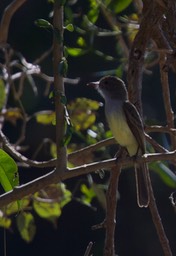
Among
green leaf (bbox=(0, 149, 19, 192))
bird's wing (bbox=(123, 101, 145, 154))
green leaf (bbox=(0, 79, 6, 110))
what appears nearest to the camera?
green leaf (bbox=(0, 149, 19, 192))

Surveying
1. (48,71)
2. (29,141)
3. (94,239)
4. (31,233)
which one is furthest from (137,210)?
(31,233)

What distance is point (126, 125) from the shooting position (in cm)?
329

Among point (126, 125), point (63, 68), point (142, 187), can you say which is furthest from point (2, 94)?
point (63, 68)

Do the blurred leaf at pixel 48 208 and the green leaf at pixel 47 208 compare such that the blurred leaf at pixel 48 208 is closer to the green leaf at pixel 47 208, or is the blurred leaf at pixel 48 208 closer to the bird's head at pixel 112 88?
the green leaf at pixel 47 208

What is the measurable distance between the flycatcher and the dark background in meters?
1.84

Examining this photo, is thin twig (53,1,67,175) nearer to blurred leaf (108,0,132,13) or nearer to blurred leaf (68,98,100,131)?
blurred leaf (108,0,132,13)

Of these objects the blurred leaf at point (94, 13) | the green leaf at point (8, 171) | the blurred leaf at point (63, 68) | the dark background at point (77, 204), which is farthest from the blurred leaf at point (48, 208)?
the dark background at point (77, 204)

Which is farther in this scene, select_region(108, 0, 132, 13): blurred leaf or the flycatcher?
the flycatcher

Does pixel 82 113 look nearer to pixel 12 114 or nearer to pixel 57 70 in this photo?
pixel 12 114

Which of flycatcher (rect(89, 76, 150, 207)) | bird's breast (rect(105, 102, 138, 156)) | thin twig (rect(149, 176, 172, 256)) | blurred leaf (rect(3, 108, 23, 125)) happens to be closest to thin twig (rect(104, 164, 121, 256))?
thin twig (rect(149, 176, 172, 256))

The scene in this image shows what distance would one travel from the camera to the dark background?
19.1ft

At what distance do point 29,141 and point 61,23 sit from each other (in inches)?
165

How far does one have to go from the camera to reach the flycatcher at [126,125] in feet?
9.80

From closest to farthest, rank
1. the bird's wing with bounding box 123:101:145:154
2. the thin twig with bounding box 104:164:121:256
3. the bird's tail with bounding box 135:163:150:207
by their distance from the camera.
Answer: the thin twig with bounding box 104:164:121:256 < the bird's tail with bounding box 135:163:150:207 < the bird's wing with bounding box 123:101:145:154
